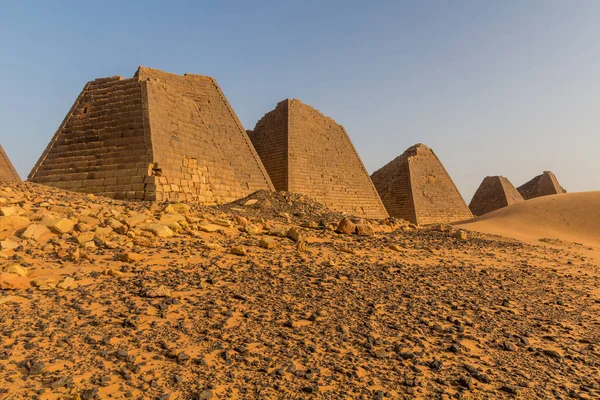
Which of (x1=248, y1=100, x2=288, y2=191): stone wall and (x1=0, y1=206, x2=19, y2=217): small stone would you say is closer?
(x1=0, y1=206, x2=19, y2=217): small stone

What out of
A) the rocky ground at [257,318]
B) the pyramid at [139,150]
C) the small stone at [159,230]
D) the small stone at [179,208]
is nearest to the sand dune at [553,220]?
the rocky ground at [257,318]

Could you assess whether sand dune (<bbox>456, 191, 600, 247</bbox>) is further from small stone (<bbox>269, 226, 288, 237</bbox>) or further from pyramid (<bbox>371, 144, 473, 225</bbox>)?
small stone (<bbox>269, 226, 288, 237</bbox>)

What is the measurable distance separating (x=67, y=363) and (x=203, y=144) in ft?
31.0

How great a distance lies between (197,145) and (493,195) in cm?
2662

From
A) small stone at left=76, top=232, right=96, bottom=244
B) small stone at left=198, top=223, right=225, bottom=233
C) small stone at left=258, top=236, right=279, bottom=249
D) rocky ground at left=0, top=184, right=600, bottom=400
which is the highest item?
small stone at left=198, top=223, right=225, bottom=233

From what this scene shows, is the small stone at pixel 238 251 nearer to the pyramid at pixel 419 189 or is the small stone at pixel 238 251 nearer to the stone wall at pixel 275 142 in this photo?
the stone wall at pixel 275 142

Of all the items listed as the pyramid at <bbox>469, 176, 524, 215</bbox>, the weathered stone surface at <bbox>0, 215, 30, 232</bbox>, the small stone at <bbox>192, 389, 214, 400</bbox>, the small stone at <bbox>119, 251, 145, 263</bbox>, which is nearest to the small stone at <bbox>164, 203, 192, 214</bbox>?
the weathered stone surface at <bbox>0, 215, 30, 232</bbox>

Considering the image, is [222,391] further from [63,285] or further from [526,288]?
[526,288]

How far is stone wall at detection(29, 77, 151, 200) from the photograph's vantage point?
9141mm

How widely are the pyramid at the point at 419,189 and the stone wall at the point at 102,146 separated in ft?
50.5

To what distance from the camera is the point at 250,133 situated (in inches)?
750

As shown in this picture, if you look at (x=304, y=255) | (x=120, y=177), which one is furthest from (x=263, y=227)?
(x=120, y=177)

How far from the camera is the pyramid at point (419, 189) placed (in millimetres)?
21469

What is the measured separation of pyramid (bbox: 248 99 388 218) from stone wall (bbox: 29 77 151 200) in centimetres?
711
